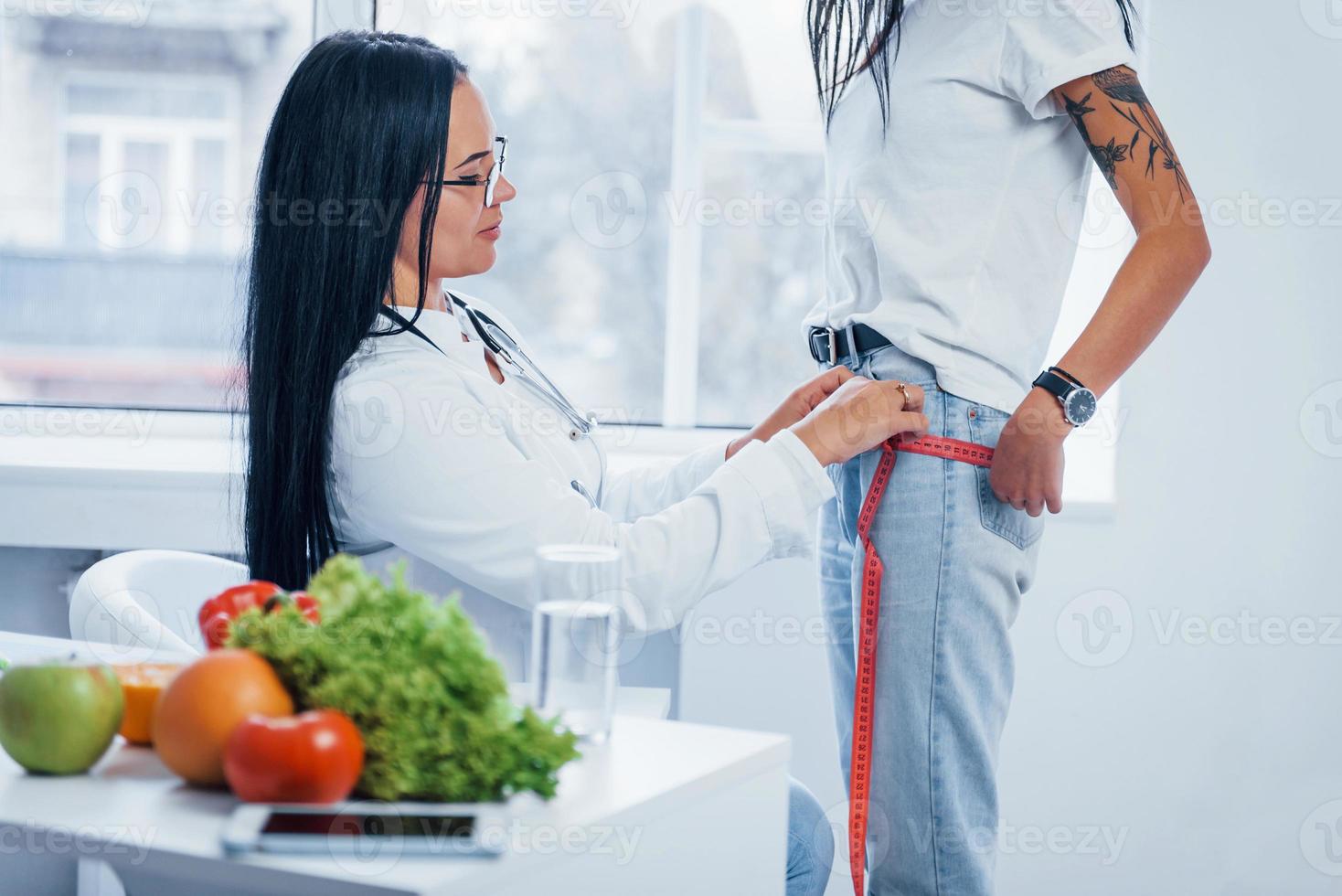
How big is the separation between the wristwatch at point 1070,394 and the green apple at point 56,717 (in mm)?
855

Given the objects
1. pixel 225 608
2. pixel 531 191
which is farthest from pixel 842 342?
pixel 531 191

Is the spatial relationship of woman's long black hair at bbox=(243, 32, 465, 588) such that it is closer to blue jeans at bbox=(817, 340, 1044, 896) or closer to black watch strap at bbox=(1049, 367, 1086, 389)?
blue jeans at bbox=(817, 340, 1044, 896)

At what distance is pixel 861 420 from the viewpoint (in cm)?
123

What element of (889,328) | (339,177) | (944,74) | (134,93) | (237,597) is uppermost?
(134,93)

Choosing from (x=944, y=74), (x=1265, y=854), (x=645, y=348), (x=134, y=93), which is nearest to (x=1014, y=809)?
(x=1265, y=854)

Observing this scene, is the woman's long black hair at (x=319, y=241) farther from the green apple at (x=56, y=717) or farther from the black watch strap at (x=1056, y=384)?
the black watch strap at (x=1056, y=384)

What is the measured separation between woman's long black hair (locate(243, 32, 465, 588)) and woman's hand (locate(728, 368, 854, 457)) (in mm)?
441

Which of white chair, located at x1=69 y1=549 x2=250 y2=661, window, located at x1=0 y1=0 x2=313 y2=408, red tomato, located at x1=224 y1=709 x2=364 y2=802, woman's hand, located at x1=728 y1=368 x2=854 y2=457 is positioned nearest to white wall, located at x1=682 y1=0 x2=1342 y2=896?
woman's hand, located at x1=728 y1=368 x2=854 y2=457

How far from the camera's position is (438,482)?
1243 millimetres

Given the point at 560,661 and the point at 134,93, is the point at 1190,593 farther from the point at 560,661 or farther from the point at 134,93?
the point at 134,93

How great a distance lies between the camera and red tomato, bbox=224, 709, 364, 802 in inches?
28.2

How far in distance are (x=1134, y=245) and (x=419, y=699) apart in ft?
2.81

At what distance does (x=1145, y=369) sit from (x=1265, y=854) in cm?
91

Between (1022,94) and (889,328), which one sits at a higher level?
(1022,94)
